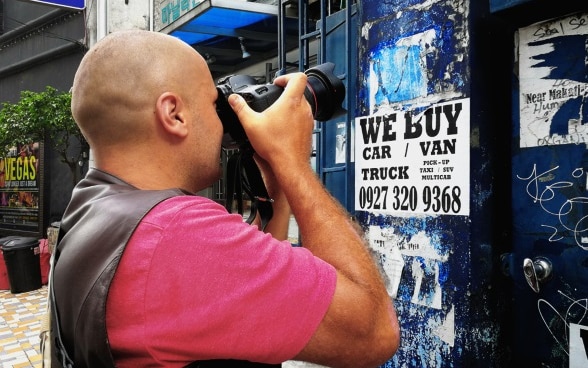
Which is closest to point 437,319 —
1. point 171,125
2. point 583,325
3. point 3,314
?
point 583,325

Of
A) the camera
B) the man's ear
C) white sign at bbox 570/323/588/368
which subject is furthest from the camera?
white sign at bbox 570/323/588/368

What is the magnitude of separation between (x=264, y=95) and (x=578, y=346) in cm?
182

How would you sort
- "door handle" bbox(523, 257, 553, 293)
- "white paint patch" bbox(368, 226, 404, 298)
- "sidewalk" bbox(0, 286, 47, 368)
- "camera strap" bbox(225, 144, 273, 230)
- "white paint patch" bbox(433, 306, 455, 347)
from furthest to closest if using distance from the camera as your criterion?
"sidewalk" bbox(0, 286, 47, 368), "white paint patch" bbox(368, 226, 404, 298), "white paint patch" bbox(433, 306, 455, 347), "door handle" bbox(523, 257, 553, 293), "camera strap" bbox(225, 144, 273, 230)

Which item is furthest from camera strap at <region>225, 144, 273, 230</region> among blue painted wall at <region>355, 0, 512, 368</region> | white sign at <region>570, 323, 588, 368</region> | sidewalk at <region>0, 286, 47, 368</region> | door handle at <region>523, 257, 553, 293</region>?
sidewalk at <region>0, 286, 47, 368</region>

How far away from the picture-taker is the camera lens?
1.36 m

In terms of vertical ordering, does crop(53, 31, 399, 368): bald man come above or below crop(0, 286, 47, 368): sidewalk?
above

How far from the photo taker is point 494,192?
2393 mm

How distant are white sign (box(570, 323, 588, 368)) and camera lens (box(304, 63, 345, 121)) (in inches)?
59.9

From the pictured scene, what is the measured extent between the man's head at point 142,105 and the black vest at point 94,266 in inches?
3.4

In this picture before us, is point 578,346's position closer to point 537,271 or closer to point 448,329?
point 537,271

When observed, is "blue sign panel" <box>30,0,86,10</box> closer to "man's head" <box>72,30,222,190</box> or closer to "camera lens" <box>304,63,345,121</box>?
"camera lens" <box>304,63,345,121</box>

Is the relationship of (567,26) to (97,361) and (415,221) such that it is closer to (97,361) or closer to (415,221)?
(415,221)

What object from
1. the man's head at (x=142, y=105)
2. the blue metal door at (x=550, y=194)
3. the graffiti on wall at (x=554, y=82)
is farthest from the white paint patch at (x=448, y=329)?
the man's head at (x=142, y=105)

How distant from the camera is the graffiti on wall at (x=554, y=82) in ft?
6.70
